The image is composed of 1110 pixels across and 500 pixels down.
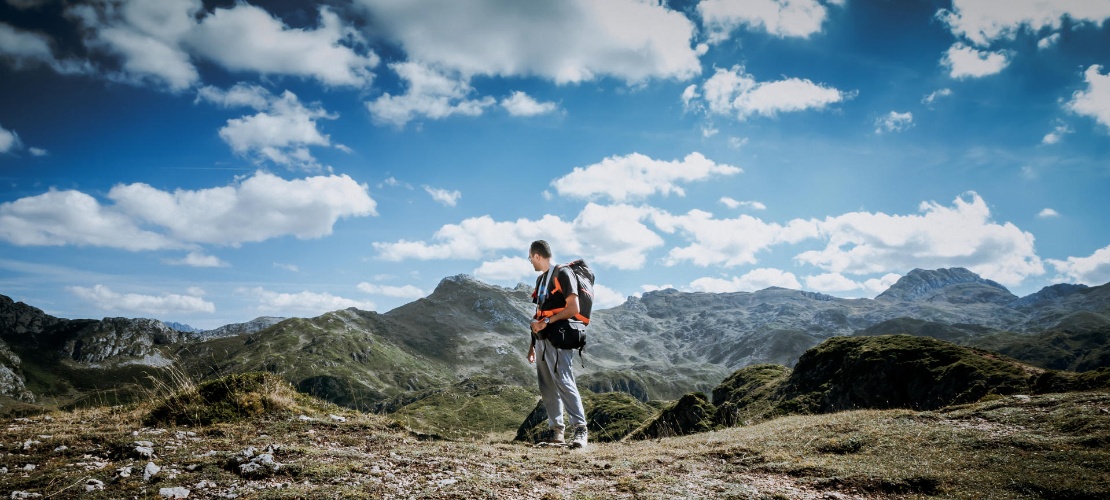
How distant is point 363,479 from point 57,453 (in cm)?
451

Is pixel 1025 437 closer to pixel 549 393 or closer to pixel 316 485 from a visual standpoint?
pixel 549 393

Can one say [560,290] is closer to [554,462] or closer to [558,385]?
[558,385]

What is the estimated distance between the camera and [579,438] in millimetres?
10266

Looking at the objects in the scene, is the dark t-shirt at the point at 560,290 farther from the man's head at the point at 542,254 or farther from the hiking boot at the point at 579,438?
the hiking boot at the point at 579,438

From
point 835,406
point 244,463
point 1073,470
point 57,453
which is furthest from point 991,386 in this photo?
point 57,453

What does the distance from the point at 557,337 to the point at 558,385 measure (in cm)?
109

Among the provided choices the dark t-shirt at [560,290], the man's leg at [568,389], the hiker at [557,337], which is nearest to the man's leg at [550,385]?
the hiker at [557,337]

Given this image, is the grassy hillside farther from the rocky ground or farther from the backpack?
the backpack

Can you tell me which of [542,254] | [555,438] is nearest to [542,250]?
[542,254]

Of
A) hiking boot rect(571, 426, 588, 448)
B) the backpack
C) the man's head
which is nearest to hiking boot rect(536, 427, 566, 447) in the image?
hiking boot rect(571, 426, 588, 448)

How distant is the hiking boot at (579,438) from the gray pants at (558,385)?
104 mm

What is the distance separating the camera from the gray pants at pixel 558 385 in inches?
411

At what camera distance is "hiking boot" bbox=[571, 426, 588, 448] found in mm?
10113

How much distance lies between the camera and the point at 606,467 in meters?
7.86
